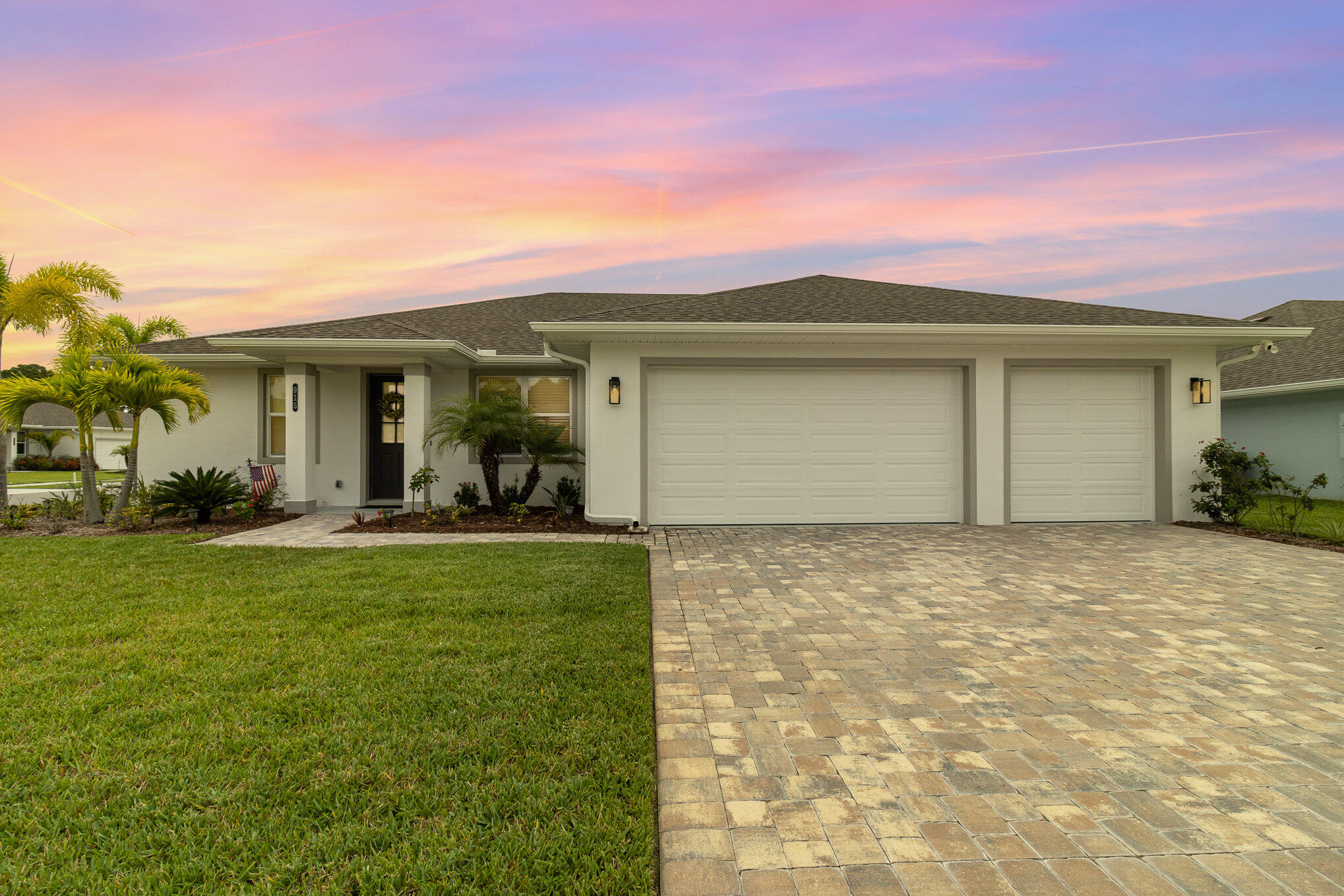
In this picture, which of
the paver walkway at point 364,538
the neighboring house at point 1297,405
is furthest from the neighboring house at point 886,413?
the neighboring house at point 1297,405

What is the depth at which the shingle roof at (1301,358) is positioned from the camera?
13141 millimetres

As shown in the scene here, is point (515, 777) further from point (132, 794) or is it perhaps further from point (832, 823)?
point (132, 794)

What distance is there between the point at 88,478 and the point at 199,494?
5.69 feet

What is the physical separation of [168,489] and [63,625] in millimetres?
5831

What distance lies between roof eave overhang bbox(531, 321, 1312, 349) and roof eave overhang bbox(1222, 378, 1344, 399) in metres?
5.36

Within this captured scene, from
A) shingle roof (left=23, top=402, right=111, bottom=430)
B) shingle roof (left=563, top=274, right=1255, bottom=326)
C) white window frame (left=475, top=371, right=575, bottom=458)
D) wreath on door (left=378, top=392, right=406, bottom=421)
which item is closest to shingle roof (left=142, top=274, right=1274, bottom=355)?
shingle roof (left=563, top=274, right=1255, bottom=326)

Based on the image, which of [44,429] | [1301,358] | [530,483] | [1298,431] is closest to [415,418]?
[530,483]

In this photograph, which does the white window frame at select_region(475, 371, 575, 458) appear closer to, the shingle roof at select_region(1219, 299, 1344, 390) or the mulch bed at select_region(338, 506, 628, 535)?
the mulch bed at select_region(338, 506, 628, 535)

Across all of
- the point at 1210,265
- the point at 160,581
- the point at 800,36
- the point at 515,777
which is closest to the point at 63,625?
the point at 160,581

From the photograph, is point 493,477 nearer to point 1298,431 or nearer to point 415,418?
point 415,418

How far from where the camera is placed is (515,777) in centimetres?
246

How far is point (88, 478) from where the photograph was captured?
916cm

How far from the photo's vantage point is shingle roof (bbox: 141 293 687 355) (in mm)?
9945

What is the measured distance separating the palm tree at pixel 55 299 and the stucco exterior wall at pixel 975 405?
8294 mm
